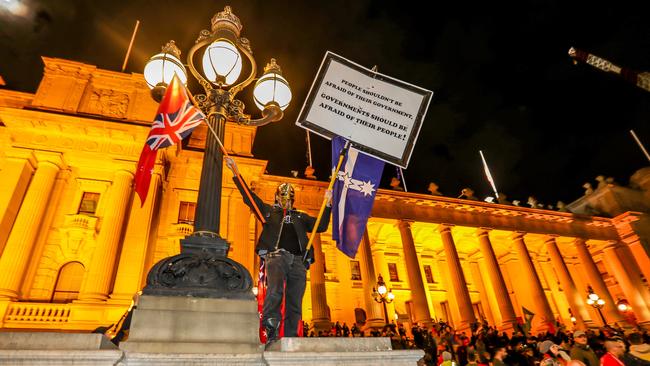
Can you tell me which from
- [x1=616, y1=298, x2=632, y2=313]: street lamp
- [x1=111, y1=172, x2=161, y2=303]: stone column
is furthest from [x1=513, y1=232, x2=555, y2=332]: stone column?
[x1=111, y1=172, x2=161, y2=303]: stone column

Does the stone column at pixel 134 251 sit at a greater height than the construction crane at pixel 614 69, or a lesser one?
lesser

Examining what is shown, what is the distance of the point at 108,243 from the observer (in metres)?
17.6

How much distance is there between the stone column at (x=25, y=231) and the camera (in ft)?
51.1

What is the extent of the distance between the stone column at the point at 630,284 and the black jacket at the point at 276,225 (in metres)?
37.3

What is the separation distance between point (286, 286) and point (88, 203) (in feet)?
68.9

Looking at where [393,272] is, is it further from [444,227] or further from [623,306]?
[623,306]

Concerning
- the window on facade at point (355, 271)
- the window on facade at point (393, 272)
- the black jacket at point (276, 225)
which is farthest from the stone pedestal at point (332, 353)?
the window on facade at point (393, 272)

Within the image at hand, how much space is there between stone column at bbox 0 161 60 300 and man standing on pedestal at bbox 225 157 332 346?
663 inches

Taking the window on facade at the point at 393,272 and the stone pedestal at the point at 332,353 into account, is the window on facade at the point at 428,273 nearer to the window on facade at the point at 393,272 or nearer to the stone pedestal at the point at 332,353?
the window on facade at the point at 393,272

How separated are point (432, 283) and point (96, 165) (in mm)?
29394

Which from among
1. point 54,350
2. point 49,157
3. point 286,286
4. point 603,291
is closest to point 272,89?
point 286,286

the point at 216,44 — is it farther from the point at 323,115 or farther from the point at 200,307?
the point at 200,307

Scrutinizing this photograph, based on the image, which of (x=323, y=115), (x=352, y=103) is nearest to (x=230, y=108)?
(x=323, y=115)

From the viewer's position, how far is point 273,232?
4.67 meters
